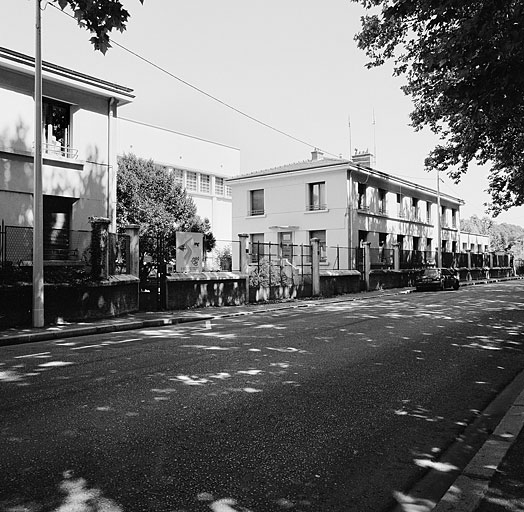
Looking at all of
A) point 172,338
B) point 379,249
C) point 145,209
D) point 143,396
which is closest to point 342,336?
point 172,338

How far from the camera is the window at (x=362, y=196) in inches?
1328

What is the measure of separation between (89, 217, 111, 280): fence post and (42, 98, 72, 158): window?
14.1ft

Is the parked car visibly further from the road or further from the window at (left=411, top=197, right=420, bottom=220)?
the road

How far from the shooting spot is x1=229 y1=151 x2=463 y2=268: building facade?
31859 millimetres

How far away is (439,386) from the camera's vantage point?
21.4 feet

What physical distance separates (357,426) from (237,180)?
3243cm

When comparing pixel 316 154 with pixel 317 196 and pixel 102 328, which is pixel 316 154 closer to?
pixel 317 196

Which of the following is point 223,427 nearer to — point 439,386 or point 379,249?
point 439,386

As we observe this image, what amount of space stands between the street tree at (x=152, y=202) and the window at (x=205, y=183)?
13575 mm

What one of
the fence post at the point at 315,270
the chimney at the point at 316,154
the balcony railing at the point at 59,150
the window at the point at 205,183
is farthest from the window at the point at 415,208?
the balcony railing at the point at 59,150

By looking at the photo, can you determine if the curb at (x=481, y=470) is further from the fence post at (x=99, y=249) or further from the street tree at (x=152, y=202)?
the street tree at (x=152, y=202)

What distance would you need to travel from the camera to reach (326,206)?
107 feet

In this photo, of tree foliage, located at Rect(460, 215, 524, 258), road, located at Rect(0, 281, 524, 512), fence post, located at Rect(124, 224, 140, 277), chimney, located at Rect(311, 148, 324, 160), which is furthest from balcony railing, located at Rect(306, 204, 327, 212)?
tree foliage, located at Rect(460, 215, 524, 258)

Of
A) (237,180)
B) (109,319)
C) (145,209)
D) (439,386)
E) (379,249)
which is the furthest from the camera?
(237,180)
